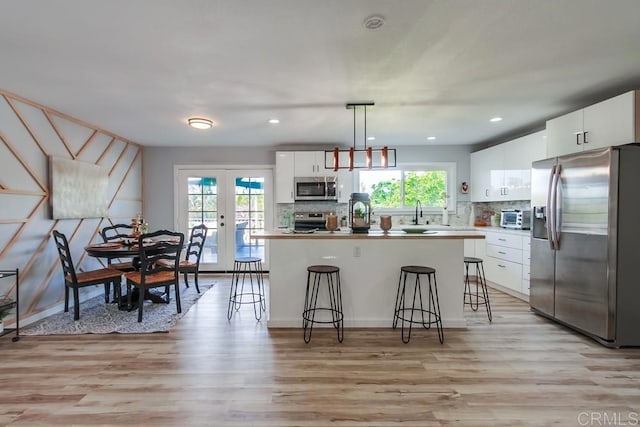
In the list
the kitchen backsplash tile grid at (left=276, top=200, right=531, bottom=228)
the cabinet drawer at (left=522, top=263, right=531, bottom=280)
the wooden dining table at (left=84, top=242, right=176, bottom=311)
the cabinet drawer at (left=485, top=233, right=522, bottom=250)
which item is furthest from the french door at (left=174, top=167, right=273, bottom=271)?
the cabinet drawer at (left=522, top=263, right=531, bottom=280)

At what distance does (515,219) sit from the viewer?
4.63 meters

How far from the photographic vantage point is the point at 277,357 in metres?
2.60

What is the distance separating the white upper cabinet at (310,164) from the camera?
547cm

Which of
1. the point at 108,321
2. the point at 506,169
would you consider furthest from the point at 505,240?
the point at 108,321

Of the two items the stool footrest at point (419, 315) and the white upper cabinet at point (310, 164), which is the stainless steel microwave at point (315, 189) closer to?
the white upper cabinet at point (310, 164)

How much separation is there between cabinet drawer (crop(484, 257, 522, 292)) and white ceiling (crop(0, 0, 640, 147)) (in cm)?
203

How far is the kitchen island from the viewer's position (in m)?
3.24

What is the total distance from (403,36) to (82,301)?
16.2 ft

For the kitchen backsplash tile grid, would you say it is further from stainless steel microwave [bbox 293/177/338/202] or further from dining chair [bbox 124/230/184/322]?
dining chair [bbox 124/230/184/322]

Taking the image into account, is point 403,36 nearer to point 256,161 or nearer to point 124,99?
point 124,99

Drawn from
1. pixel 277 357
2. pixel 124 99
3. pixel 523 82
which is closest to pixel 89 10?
pixel 124 99

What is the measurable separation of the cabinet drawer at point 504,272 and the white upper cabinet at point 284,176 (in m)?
3.41

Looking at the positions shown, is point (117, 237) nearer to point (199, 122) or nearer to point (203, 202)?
point (203, 202)

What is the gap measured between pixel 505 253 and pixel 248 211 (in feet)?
14.2
